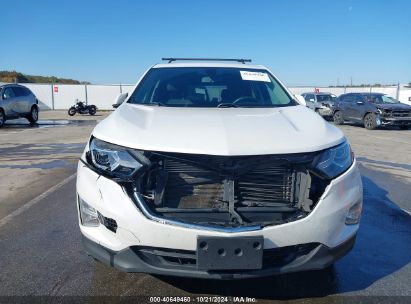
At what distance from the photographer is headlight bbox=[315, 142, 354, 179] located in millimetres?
2633

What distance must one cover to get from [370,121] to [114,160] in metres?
16.8

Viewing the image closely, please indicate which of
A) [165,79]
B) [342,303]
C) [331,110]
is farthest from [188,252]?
[331,110]

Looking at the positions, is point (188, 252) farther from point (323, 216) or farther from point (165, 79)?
point (165, 79)

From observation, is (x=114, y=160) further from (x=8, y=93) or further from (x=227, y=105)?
(x=8, y=93)

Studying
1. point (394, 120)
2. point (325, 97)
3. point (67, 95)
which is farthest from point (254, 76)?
point (67, 95)

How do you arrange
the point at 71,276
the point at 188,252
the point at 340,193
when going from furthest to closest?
the point at 71,276 < the point at 340,193 < the point at 188,252

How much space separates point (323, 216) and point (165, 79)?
244 cm

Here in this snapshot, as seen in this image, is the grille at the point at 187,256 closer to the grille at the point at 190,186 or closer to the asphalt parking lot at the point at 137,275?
the grille at the point at 190,186

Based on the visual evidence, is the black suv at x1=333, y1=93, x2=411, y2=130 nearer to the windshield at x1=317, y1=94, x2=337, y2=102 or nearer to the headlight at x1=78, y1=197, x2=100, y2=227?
the windshield at x1=317, y1=94, x2=337, y2=102

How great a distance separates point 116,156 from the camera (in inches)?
104

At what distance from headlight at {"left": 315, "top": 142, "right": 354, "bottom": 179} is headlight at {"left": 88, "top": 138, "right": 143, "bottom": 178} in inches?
45.0

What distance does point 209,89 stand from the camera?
4168 millimetres

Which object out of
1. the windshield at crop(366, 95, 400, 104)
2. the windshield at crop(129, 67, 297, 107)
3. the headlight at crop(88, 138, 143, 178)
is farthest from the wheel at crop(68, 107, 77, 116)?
the headlight at crop(88, 138, 143, 178)

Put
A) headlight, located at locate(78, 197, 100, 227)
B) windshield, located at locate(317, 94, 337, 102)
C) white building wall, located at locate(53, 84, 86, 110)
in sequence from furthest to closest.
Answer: white building wall, located at locate(53, 84, 86, 110) < windshield, located at locate(317, 94, 337, 102) < headlight, located at locate(78, 197, 100, 227)
